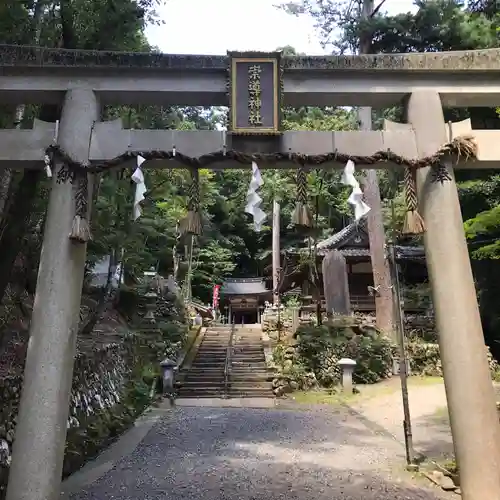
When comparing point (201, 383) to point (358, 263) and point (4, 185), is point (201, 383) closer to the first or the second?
point (4, 185)

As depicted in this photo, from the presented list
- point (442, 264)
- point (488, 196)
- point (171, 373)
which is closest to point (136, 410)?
point (171, 373)

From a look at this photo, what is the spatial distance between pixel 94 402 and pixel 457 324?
645cm

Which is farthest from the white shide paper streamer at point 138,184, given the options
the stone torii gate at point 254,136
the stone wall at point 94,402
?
the stone wall at point 94,402

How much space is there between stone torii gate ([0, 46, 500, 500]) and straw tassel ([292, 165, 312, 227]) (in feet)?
0.48

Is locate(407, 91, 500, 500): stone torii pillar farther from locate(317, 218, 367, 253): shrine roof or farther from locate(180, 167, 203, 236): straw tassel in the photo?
locate(317, 218, 367, 253): shrine roof

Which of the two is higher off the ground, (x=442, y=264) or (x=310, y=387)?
(x=442, y=264)

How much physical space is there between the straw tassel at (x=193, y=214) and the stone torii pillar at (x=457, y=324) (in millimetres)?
2194

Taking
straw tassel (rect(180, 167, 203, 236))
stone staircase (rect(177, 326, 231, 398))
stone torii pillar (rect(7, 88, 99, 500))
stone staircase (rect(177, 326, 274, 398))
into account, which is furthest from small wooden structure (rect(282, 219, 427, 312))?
stone torii pillar (rect(7, 88, 99, 500))

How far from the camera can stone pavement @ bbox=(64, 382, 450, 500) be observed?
563cm

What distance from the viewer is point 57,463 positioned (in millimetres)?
4074

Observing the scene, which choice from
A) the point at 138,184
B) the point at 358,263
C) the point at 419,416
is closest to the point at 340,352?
the point at 419,416

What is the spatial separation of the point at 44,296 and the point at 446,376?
3.72 meters

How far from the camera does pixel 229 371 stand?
50.5ft

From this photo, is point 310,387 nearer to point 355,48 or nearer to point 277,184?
point 355,48
